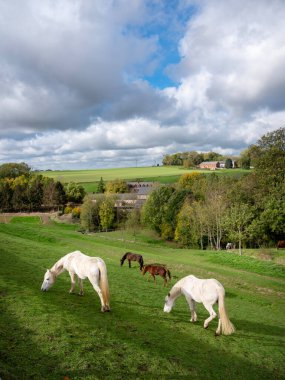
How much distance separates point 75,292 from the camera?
13109 mm

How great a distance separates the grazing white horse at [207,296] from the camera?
10586 mm

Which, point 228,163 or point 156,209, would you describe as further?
point 228,163

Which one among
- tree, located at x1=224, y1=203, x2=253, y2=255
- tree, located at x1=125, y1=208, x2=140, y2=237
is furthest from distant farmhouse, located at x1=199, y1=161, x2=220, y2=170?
tree, located at x1=224, y1=203, x2=253, y2=255

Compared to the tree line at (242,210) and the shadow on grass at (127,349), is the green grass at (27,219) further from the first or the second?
the shadow on grass at (127,349)

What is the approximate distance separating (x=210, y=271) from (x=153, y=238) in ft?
146

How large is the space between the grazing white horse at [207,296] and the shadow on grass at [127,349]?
0.40m

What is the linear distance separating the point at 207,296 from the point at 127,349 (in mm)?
3825

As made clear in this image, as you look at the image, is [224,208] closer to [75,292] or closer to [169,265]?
[169,265]

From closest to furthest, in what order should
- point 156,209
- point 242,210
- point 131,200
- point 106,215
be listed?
point 242,210 → point 156,209 → point 106,215 → point 131,200

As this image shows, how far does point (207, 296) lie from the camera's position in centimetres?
1094

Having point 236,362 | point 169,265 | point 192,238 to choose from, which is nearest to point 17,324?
point 236,362

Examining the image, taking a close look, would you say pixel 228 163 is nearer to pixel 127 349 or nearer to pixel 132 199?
pixel 132 199

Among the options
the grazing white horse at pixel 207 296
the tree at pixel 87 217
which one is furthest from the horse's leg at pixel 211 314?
the tree at pixel 87 217

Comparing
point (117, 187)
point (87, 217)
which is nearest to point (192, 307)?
point (87, 217)
